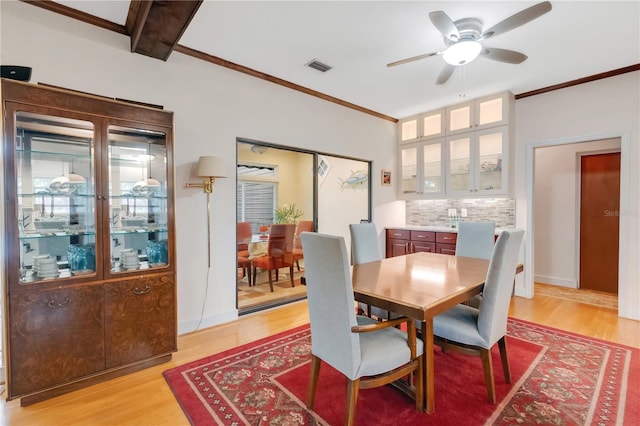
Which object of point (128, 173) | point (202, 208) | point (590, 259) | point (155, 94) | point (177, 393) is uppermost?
point (155, 94)

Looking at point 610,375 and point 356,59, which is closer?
point 610,375

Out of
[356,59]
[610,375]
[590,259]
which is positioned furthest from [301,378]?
[590,259]

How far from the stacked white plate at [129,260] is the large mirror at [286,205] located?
1759 millimetres

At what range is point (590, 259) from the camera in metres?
4.56

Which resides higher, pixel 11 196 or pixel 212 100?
pixel 212 100

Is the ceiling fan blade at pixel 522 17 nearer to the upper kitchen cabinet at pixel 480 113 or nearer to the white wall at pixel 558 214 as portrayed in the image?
the upper kitchen cabinet at pixel 480 113

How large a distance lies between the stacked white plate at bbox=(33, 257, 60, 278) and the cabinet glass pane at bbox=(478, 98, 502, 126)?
16.2 feet

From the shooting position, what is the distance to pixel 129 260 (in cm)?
236

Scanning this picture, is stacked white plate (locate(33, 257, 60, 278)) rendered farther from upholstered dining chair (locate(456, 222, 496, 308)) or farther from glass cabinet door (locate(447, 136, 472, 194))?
glass cabinet door (locate(447, 136, 472, 194))

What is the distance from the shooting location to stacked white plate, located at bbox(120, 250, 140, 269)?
2.35 metres

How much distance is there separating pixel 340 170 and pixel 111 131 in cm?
382

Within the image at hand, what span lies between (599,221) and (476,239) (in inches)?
111

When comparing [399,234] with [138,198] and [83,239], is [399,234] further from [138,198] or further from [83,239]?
[83,239]

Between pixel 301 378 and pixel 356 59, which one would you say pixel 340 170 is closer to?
pixel 356 59
